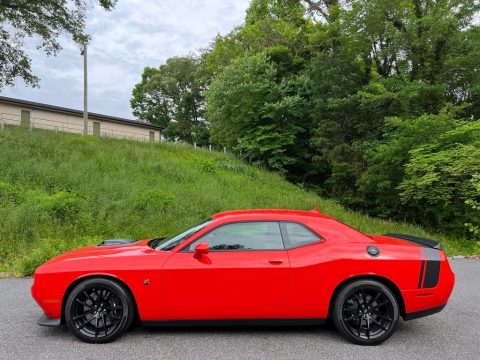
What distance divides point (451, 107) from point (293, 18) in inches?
660

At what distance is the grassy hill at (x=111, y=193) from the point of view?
33.3 ft

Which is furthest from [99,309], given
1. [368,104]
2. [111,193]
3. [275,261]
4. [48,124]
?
[48,124]

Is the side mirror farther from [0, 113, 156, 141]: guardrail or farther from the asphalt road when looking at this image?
[0, 113, 156, 141]: guardrail

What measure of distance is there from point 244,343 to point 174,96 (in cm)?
5455

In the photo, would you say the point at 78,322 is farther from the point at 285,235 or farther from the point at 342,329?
the point at 342,329

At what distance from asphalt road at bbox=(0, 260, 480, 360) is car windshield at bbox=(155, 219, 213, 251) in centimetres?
97

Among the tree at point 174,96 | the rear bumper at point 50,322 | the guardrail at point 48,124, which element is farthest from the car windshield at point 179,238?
the tree at point 174,96

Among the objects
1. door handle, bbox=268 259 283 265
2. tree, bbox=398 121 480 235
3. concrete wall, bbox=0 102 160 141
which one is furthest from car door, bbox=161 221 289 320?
concrete wall, bbox=0 102 160 141

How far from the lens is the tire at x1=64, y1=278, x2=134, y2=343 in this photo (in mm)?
4094

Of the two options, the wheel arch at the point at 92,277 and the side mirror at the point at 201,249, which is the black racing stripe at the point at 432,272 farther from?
the wheel arch at the point at 92,277

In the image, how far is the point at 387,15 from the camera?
1866 cm

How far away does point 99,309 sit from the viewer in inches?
163

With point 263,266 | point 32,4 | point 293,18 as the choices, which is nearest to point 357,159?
point 293,18

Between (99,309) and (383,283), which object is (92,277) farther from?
(383,283)
